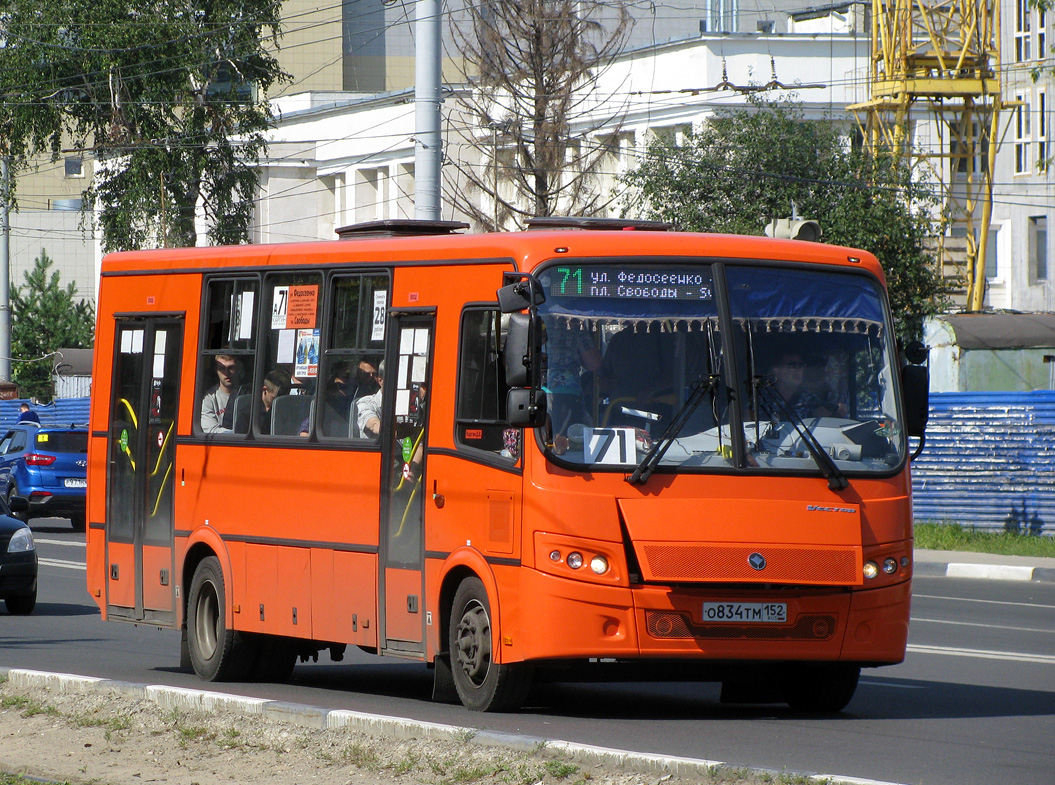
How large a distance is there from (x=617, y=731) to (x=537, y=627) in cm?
65

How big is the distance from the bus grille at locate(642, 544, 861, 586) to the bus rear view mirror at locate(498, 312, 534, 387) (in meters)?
1.07

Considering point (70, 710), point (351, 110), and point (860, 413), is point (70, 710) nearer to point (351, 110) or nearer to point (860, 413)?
point (860, 413)

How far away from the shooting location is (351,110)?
5525cm

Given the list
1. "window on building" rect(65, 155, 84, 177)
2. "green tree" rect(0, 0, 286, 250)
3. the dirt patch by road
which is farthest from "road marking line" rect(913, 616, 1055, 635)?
"window on building" rect(65, 155, 84, 177)

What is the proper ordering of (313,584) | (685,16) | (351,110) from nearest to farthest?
(313,584) → (351,110) → (685,16)

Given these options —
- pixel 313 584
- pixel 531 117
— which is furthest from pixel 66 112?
pixel 313 584

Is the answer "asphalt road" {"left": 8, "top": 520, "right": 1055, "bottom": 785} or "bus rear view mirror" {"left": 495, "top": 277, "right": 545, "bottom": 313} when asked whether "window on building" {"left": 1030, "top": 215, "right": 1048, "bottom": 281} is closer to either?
"asphalt road" {"left": 8, "top": 520, "right": 1055, "bottom": 785}

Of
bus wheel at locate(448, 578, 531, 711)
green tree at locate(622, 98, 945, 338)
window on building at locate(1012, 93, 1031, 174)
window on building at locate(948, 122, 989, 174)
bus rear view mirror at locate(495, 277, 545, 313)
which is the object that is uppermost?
window on building at locate(1012, 93, 1031, 174)

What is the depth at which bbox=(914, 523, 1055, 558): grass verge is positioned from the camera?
23.7m

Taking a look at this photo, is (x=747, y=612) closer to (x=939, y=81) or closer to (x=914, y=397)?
(x=914, y=397)

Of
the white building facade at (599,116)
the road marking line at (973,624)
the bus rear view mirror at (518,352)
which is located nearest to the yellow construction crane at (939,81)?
the white building facade at (599,116)

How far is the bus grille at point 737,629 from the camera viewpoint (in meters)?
8.90

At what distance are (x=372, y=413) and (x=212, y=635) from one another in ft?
7.81

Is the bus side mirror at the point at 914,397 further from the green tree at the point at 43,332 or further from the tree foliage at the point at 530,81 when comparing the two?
the green tree at the point at 43,332
